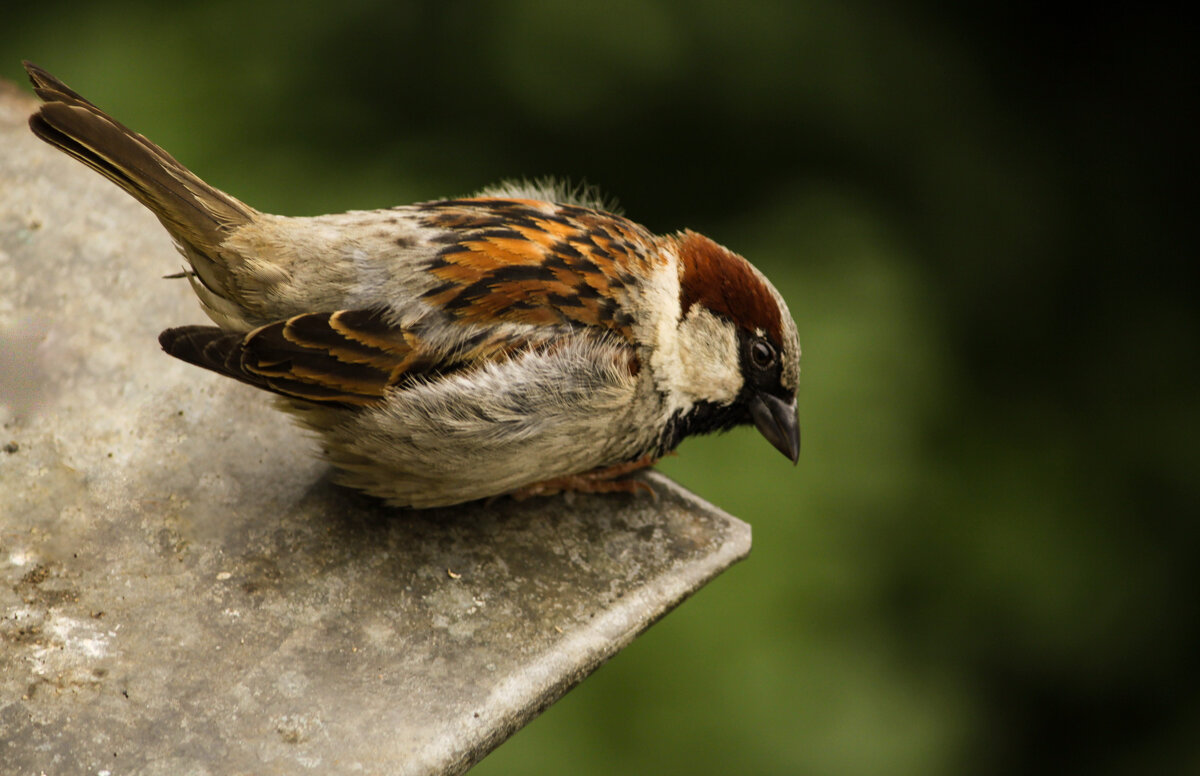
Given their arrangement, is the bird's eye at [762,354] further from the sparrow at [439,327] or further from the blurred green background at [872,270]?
the blurred green background at [872,270]

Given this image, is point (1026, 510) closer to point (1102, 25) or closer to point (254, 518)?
point (1102, 25)

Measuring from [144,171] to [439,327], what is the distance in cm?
62

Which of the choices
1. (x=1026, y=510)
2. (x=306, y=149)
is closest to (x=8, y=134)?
(x=306, y=149)

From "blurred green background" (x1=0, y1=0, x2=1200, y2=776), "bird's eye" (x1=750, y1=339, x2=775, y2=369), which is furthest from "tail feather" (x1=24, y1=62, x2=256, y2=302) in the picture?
"blurred green background" (x1=0, y1=0, x2=1200, y2=776)

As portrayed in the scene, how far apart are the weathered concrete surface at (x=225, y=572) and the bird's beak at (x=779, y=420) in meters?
0.20

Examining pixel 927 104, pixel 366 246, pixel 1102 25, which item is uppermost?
pixel 1102 25

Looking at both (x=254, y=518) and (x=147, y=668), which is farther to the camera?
(x=254, y=518)

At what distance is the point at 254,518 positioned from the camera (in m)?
2.13

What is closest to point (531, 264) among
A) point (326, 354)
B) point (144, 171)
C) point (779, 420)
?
point (326, 354)

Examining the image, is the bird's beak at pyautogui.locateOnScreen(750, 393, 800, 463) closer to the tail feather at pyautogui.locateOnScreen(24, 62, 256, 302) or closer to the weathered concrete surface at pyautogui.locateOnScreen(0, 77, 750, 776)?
the weathered concrete surface at pyautogui.locateOnScreen(0, 77, 750, 776)

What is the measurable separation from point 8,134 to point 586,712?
2087 millimetres

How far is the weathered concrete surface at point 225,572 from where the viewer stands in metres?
1.72

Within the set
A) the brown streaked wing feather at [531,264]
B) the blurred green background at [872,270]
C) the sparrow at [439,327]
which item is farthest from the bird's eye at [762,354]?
the blurred green background at [872,270]

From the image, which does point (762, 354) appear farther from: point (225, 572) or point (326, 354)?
point (225, 572)
